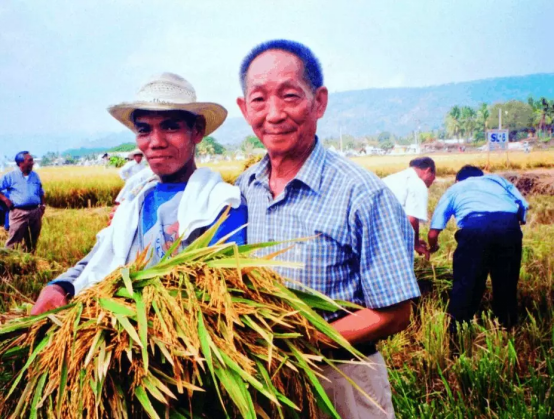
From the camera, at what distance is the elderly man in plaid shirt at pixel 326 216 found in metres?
1.21

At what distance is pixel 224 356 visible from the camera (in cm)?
95

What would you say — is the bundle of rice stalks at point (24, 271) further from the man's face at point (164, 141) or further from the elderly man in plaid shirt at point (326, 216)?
the elderly man in plaid shirt at point (326, 216)

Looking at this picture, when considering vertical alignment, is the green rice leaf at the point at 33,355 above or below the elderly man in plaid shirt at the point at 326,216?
below

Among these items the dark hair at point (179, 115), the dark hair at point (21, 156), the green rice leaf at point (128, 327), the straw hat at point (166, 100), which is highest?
the straw hat at point (166, 100)

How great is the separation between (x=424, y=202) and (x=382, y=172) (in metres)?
5.15

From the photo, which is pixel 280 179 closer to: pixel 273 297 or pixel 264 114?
pixel 264 114

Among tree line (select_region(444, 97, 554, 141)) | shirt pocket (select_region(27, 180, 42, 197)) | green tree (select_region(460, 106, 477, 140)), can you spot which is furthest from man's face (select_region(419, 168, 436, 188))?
green tree (select_region(460, 106, 477, 140))

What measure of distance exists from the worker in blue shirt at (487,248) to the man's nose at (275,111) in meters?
2.71

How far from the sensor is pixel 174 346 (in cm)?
92

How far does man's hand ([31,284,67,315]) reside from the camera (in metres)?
1.24

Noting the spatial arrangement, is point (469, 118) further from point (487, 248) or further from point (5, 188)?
point (5, 188)

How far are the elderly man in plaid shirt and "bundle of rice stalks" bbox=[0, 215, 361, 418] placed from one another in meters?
0.20

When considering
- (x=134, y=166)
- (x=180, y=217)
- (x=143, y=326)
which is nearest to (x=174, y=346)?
(x=143, y=326)

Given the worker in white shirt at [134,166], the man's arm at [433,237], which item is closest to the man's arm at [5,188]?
the worker in white shirt at [134,166]
